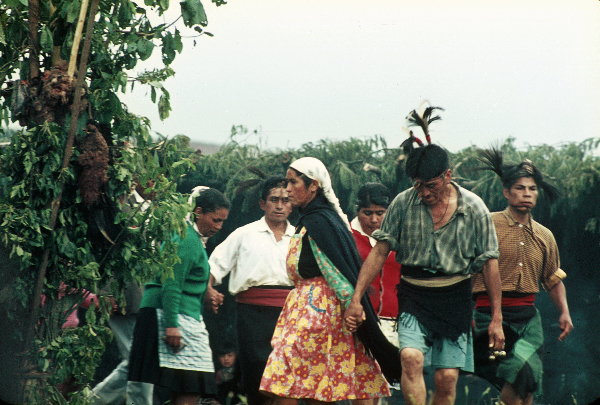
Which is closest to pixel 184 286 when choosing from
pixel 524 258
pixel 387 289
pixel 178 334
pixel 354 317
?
pixel 178 334

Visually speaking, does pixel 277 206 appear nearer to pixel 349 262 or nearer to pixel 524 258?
pixel 349 262

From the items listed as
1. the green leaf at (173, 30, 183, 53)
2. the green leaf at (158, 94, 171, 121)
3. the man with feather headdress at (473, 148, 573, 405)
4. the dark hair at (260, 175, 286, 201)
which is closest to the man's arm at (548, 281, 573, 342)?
the man with feather headdress at (473, 148, 573, 405)

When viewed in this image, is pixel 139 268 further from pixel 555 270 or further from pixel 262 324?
pixel 555 270

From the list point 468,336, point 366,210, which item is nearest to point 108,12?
point 366,210

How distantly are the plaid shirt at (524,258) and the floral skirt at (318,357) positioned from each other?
130 cm

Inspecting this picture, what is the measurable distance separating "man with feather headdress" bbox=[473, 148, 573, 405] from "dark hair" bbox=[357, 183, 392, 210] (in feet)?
2.80

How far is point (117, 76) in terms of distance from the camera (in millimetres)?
4309

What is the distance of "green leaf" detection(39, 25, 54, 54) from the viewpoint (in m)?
4.13

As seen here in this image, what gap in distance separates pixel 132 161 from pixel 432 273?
2000 millimetres

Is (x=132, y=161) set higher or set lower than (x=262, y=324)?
higher

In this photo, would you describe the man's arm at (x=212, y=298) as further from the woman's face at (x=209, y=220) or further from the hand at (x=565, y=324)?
the hand at (x=565, y=324)

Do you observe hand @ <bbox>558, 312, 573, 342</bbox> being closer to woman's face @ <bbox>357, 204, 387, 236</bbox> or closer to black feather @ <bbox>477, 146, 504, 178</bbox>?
black feather @ <bbox>477, 146, 504, 178</bbox>

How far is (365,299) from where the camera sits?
15.5 feet

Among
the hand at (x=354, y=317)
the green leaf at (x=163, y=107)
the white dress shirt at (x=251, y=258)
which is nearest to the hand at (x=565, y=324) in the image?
the hand at (x=354, y=317)
